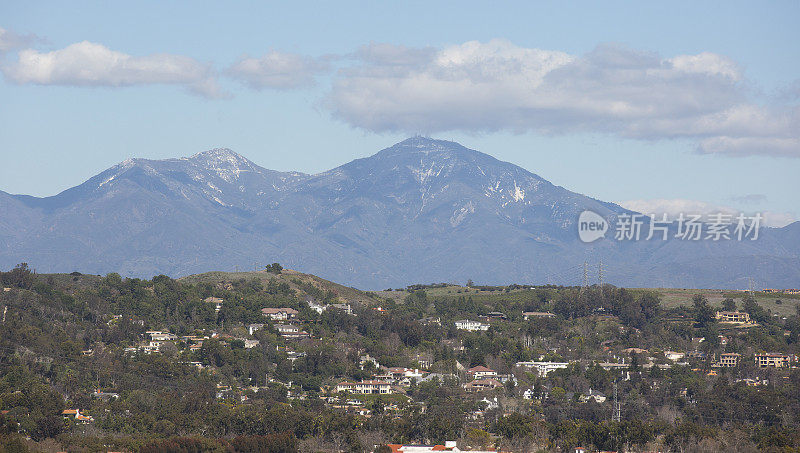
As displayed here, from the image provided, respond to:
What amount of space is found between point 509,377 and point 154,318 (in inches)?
1626

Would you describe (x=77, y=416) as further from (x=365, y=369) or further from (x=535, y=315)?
(x=535, y=315)

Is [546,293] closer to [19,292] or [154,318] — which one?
[154,318]

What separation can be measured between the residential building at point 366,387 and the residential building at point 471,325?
39.9 meters

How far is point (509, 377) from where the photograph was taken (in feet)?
436

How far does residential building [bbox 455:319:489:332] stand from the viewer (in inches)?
6559

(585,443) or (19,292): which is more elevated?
(19,292)

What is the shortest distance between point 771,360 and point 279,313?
5708 cm

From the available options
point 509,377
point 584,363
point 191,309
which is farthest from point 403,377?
point 191,309

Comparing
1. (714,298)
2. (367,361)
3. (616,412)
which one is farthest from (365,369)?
(714,298)

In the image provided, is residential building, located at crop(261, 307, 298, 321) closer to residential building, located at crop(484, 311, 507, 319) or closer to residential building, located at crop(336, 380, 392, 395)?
residential building, located at crop(336, 380, 392, 395)

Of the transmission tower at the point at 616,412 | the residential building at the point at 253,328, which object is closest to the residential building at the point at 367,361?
the residential building at the point at 253,328

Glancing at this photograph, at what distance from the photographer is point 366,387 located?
127m

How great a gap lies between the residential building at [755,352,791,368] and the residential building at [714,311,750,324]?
26.2 metres

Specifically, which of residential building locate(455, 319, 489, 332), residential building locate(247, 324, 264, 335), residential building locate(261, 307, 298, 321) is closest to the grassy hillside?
residential building locate(261, 307, 298, 321)
